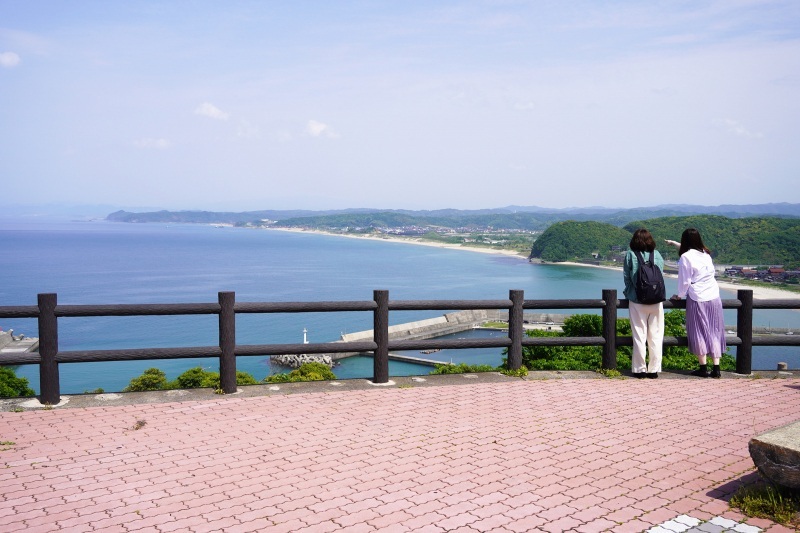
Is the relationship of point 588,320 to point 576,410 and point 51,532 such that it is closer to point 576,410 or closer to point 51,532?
point 576,410

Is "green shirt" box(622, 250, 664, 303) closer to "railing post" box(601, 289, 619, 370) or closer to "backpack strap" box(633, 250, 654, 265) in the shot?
"backpack strap" box(633, 250, 654, 265)

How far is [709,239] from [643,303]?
16050cm

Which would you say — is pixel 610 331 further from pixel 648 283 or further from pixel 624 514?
pixel 624 514

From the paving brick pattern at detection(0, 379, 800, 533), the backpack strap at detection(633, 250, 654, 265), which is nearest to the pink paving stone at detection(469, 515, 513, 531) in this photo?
the paving brick pattern at detection(0, 379, 800, 533)

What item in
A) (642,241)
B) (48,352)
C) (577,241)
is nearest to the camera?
(48,352)

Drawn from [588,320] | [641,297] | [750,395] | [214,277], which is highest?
[641,297]

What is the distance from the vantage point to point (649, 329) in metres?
8.30

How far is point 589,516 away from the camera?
166 inches

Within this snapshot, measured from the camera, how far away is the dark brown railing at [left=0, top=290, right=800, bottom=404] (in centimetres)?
707

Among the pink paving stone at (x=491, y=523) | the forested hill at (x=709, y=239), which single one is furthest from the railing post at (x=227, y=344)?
the forested hill at (x=709, y=239)

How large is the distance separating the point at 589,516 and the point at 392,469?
152 centimetres

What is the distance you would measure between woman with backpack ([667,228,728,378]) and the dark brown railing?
261 millimetres

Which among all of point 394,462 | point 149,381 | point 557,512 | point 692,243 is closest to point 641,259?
point 692,243

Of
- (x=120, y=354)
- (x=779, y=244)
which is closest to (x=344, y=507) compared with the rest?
(x=120, y=354)
